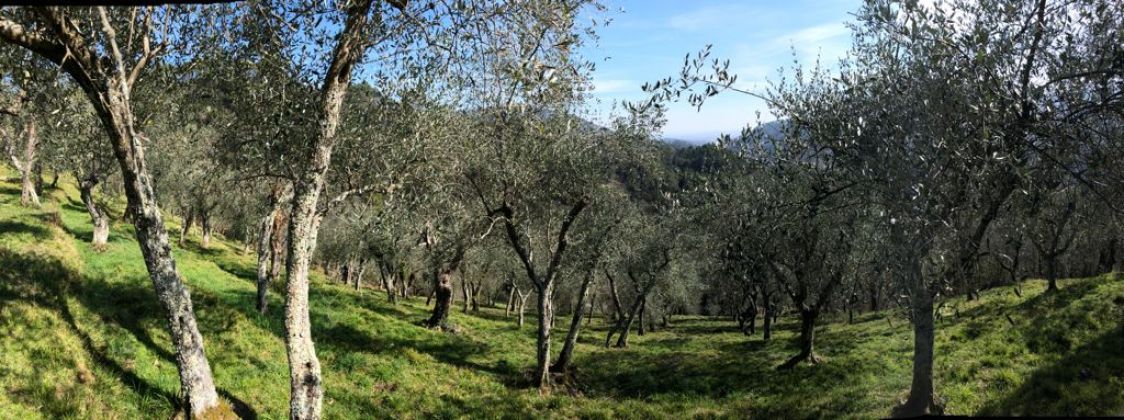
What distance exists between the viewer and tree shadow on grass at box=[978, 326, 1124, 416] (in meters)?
13.9

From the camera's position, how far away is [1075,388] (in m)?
15.4

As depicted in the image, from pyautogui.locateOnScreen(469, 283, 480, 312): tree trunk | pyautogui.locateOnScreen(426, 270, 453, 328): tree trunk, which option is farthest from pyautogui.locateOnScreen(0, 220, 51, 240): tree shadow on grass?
pyautogui.locateOnScreen(469, 283, 480, 312): tree trunk

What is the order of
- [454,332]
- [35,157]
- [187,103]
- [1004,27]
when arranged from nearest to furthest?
1. [1004,27]
2. [187,103]
3. [454,332]
4. [35,157]

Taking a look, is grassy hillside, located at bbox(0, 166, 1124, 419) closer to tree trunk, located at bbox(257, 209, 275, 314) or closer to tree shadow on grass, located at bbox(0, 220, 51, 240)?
tree shadow on grass, located at bbox(0, 220, 51, 240)

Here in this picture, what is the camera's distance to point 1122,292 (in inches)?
985

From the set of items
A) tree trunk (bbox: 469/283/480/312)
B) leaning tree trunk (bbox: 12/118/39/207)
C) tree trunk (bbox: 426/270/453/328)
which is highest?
leaning tree trunk (bbox: 12/118/39/207)

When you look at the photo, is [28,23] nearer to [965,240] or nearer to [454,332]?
[965,240]

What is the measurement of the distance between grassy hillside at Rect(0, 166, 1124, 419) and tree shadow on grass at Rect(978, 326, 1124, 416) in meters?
0.07

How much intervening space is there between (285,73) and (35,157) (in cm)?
4236

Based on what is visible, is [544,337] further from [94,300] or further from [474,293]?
[474,293]

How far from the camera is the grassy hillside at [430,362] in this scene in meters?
13.2

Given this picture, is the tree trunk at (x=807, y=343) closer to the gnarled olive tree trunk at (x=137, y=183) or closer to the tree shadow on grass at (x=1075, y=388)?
the tree shadow on grass at (x=1075, y=388)

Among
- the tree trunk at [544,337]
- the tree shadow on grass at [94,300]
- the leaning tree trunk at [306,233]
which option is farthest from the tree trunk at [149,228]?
the tree trunk at [544,337]

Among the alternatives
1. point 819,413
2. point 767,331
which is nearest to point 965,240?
point 819,413
